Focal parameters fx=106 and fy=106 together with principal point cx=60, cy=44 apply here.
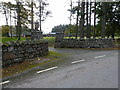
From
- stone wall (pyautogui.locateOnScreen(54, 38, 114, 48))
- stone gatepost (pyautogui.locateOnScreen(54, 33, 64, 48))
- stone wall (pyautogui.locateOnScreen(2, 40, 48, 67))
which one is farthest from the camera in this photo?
stone gatepost (pyautogui.locateOnScreen(54, 33, 64, 48))

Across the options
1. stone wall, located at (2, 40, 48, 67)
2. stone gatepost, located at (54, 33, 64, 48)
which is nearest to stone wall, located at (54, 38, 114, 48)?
stone gatepost, located at (54, 33, 64, 48)

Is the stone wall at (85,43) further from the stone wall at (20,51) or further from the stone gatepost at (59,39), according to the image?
the stone wall at (20,51)

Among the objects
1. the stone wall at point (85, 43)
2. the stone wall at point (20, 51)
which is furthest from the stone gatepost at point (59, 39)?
the stone wall at point (20, 51)

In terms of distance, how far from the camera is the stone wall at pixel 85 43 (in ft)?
43.9

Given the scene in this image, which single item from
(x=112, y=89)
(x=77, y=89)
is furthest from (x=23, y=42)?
(x=112, y=89)

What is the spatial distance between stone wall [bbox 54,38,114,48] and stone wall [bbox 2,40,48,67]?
20.3 ft

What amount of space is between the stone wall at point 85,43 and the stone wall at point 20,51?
20.3ft

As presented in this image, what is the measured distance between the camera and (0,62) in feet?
17.6

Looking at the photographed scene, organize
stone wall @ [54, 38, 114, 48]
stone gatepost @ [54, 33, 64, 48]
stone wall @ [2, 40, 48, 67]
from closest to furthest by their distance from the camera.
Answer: stone wall @ [2, 40, 48, 67]
stone wall @ [54, 38, 114, 48]
stone gatepost @ [54, 33, 64, 48]

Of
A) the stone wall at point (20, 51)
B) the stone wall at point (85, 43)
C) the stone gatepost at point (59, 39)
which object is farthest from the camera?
the stone gatepost at point (59, 39)

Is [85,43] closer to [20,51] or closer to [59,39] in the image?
[59,39]

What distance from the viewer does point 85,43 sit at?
44.2 ft

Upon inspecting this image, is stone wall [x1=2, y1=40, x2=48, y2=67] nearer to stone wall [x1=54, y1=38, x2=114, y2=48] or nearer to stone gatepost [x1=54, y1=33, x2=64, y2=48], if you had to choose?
stone gatepost [x1=54, y1=33, x2=64, y2=48]

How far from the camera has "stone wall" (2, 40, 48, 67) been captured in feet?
18.4
